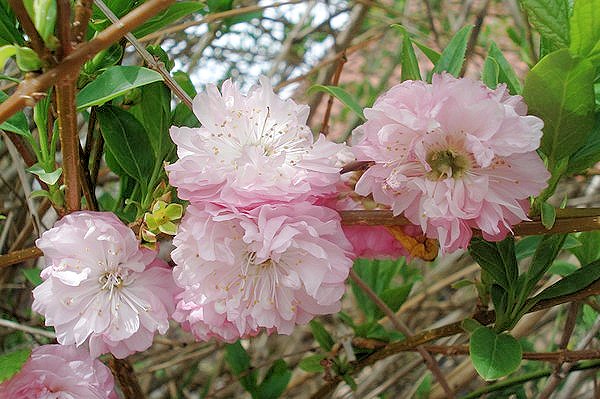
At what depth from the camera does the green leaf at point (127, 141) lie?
32.6 inches

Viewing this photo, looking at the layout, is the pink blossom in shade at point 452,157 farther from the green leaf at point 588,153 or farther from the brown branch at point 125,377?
the brown branch at point 125,377

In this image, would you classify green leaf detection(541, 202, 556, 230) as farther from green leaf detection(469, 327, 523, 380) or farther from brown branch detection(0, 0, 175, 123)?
brown branch detection(0, 0, 175, 123)

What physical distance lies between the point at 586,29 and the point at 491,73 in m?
0.11

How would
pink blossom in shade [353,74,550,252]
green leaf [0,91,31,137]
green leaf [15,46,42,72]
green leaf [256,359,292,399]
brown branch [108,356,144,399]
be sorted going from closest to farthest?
green leaf [15,46,42,72] < pink blossom in shade [353,74,550,252] < green leaf [0,91,31,137] < brown branch [108,356,144,399] < green leaf [256,359,292,399]

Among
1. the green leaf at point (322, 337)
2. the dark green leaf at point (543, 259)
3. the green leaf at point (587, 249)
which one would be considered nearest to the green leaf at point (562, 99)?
the dark green leaf at point (543, 259)

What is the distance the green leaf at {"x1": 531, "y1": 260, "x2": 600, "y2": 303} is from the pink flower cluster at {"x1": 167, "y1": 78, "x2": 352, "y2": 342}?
0.27 meters

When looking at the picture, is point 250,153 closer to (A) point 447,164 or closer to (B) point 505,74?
(A) point 447,164

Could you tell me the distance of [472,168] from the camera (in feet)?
2.31

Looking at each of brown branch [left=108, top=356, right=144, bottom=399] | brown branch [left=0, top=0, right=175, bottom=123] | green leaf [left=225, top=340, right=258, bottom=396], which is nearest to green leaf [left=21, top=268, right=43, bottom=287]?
brown branch [left=108, top=356, right=144, bottom=399]

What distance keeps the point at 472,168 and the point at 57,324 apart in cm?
43

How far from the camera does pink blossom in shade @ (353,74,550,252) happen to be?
0.66m

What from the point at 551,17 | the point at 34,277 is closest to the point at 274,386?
the point at 34,277

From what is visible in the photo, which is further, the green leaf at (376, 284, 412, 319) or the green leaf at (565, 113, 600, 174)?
the green leaf at (376, 284, 412, 319)

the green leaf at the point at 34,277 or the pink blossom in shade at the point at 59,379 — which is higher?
the pink blossom in shade at the point at 59,379
